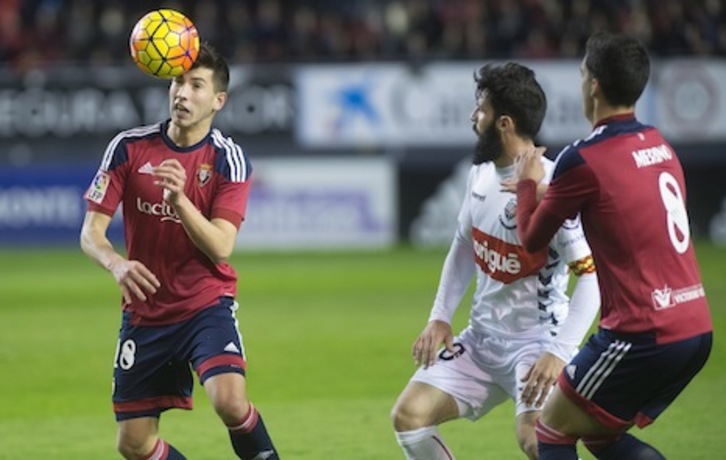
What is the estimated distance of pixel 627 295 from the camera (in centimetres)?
542

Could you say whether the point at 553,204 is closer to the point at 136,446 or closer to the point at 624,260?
the point at 624,260

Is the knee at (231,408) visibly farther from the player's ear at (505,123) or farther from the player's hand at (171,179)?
the player's ear at (505,123)

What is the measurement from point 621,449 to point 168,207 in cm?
244

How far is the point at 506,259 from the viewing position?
21.5 feet

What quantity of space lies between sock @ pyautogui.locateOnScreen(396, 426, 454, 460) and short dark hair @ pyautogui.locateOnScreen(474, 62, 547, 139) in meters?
1.45

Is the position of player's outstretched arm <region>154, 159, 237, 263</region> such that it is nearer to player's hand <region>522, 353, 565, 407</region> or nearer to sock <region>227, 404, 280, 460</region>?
sock <region>227, 404, 280, 460</region>

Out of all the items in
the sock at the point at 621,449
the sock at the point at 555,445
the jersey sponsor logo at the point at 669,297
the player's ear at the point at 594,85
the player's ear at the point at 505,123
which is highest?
the player's ear at the point at 594,85

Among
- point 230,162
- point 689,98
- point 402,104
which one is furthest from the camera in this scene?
point 402,104

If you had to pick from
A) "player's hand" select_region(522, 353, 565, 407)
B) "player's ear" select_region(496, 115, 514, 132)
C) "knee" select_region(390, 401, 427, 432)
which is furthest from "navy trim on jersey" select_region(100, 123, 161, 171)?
"player's hand" select_region(522, 353, 565, 407)

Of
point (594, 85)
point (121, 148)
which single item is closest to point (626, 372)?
point (594, 85)

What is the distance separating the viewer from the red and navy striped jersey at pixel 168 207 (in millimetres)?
6688

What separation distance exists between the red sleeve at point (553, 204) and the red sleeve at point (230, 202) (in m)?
1.57

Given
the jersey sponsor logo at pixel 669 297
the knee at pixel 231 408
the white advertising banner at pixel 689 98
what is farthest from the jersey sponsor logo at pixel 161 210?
the white advertising banner at pixel 689 98

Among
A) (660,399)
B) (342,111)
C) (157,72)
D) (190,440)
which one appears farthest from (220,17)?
(660,399)
